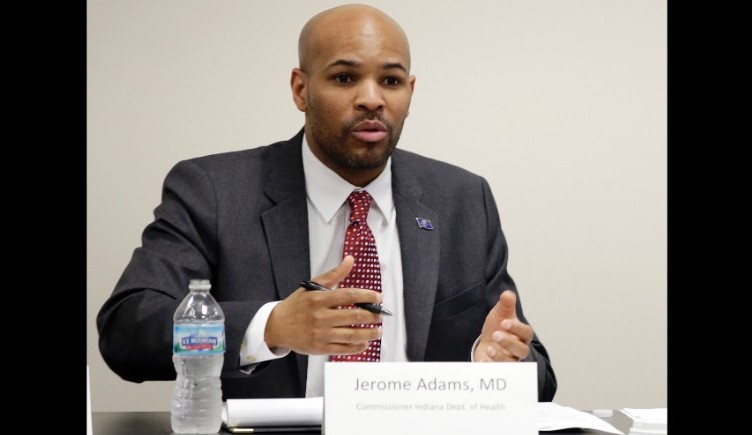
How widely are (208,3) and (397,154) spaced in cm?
103

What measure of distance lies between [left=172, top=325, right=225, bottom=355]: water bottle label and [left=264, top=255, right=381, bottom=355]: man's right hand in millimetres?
239

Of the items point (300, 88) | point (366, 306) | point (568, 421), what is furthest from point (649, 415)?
point (300, 88)

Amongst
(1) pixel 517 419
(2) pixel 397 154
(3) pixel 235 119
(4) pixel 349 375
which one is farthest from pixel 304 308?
(3) pixel 235 119

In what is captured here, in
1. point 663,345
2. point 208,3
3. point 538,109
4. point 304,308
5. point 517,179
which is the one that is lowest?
point 663,345

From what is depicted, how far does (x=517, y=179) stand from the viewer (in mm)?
3480

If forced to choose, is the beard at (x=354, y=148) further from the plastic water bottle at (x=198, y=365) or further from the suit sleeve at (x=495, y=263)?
the plastic water bottle at (x=198, y=365)

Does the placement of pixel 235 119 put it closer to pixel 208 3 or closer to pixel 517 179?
pixel 208 3

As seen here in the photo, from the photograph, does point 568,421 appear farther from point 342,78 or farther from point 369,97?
point 342,78

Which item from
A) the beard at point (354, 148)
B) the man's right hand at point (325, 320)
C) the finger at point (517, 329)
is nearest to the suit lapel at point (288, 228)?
the beard at point (354, 148)

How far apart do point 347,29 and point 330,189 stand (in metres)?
0.46

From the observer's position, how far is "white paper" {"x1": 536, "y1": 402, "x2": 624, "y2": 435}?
180cm

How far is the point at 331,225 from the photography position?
2604mm

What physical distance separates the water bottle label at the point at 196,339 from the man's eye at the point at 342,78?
1.06m

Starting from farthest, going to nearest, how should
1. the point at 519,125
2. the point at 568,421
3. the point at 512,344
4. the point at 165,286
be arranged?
the point at 519,125
the point at 165,286
the point at 512,344
the point at 568,421
